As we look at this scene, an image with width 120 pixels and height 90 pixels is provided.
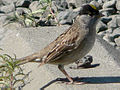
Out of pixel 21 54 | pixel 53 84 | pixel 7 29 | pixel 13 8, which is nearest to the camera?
pixel 53 84

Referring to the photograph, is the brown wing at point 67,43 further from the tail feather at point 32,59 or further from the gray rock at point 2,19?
the gray rock at point 2,19

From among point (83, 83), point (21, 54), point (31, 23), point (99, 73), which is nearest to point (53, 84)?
point (83, 83)

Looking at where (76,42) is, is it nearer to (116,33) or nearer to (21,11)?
(116,33)

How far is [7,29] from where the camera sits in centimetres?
795

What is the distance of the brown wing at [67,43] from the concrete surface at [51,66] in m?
0.29

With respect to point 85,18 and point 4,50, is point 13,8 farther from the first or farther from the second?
point 85,18

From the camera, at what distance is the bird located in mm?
5691

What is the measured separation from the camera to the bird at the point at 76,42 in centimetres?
569

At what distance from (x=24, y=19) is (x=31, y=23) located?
0.59 feet

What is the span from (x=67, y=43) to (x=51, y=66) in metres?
0.61

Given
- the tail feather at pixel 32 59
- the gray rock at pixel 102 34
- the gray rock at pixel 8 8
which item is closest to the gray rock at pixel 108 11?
the gray rock at pixel 102 34

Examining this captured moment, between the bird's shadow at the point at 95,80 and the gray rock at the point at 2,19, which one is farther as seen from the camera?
the gray rock at the point at 2,19

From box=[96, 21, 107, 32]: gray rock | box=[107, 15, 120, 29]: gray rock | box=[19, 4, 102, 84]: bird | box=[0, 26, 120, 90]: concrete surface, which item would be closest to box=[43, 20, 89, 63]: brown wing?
box=[19, 4, 102, 84]: bird

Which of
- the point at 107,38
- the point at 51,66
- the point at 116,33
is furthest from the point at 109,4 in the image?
the point at 51,66
